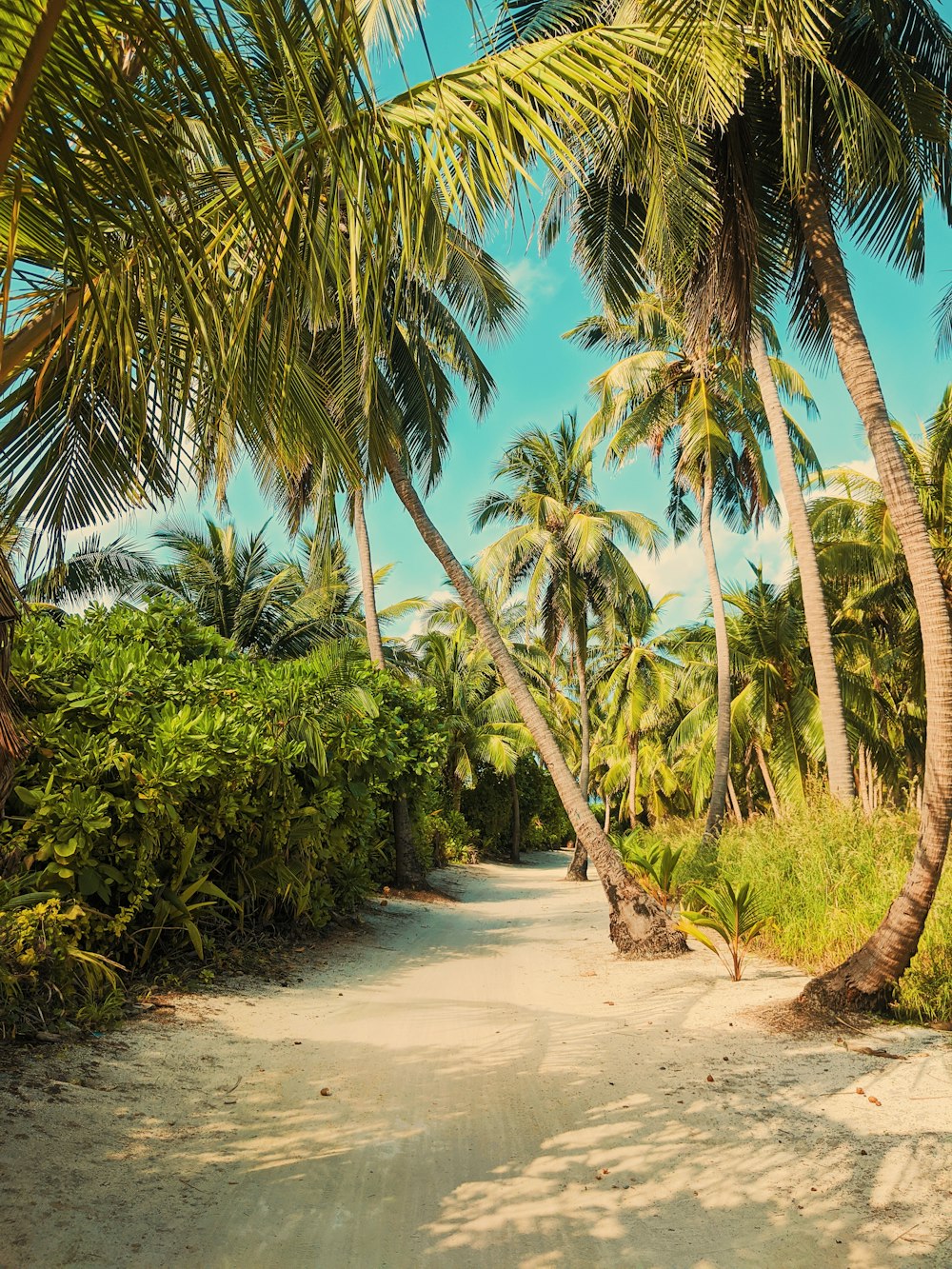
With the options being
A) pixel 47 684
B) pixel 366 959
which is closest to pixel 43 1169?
pixel 47 684

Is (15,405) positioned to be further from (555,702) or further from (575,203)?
(555,702)

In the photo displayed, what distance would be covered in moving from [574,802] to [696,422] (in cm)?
1007

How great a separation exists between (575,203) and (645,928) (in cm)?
815

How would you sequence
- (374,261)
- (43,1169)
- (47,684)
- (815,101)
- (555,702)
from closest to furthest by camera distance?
(374,261) → (43,1169) → (47,684) → (815,101) → (555,702)

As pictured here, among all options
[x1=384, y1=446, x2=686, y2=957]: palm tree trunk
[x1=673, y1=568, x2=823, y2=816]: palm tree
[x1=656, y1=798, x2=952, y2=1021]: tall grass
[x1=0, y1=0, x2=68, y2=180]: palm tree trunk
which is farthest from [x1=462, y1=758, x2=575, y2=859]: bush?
[x1=0, y1=0, x2=68, y2=180]: palm tree trunk

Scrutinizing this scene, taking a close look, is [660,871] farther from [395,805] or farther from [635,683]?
[635,683]

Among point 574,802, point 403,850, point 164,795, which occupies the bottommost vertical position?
point 403,850

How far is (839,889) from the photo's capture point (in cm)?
776

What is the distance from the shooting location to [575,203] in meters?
9.53

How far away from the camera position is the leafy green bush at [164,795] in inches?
219

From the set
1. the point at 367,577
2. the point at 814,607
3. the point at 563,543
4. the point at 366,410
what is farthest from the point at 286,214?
the point at 563,543

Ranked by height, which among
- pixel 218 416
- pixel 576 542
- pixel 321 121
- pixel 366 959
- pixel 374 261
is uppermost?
pixel 576 542

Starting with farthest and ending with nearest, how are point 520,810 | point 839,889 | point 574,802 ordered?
1. point 520,810
2. point 574,802
3. point 839,889

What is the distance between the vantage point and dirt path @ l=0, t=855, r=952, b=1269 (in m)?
2.99
